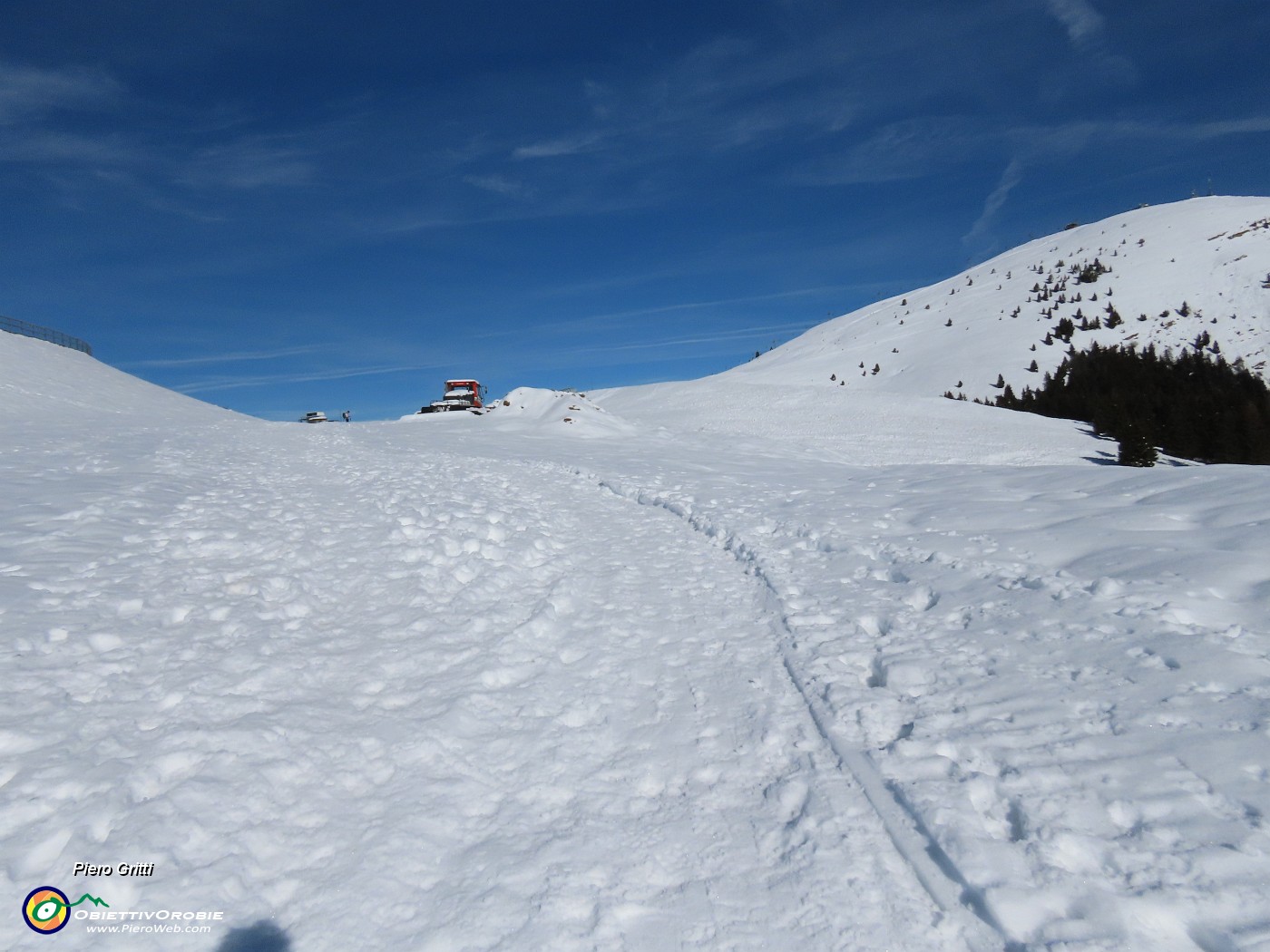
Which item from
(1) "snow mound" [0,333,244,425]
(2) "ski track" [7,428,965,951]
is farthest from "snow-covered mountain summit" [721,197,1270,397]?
(2) "ski track" [7,428,965,951]

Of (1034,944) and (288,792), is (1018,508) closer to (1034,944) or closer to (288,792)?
(1034,944)

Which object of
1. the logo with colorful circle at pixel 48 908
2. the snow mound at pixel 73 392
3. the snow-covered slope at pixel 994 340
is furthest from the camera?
the snow-covered slope at pixel 994 340

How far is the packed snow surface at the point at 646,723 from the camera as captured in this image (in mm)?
3047

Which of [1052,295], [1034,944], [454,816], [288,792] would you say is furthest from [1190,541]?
[1052,295]

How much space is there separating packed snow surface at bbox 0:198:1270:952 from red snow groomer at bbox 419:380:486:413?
73.3ft

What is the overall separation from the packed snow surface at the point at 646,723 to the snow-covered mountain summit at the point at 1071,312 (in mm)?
31640

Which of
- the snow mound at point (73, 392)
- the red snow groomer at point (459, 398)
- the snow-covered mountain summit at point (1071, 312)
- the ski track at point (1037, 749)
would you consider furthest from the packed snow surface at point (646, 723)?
→ the snow-covered mountain summit at point (1071, 312)

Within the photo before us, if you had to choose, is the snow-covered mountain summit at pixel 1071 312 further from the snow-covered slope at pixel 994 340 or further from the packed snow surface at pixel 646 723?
the packed snow surface at pixel 646 723

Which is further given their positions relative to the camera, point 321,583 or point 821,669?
point 321,583

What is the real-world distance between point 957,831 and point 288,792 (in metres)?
3.61

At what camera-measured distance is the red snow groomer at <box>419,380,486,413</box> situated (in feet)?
103

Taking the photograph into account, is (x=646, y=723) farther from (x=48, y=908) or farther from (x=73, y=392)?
(x=73, y=392)

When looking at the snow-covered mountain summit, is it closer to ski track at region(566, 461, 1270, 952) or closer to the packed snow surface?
the packed snow surface

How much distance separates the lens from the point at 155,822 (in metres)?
3.46
